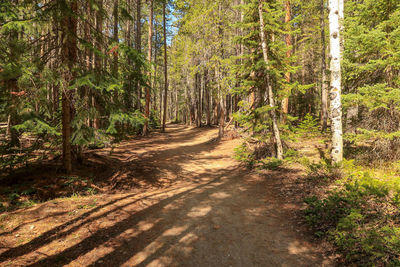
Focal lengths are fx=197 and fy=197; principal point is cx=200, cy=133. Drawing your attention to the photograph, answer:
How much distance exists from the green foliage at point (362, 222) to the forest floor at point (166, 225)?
0.42m

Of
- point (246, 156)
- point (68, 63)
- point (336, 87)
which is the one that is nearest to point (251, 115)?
point (246, 156)

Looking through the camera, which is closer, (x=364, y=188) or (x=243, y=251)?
(x=243, y=251)

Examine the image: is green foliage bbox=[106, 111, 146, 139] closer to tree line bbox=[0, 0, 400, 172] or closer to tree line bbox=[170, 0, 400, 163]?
tree line bbox=[0, 0, 400, 172]

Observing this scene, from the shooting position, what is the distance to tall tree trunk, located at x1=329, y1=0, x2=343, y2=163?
7609mm

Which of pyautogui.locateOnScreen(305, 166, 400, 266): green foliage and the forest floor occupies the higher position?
pyautogui.locateOnScreen(305, 166, 400, 266): green foliage

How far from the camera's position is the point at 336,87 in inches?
300

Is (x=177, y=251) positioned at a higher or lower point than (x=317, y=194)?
lower

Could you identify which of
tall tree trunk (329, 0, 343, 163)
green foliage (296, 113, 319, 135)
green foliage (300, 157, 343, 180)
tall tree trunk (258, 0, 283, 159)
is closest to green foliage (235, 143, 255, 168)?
tall tree trunk (258, 0, 283, 159)

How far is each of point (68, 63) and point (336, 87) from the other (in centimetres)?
988

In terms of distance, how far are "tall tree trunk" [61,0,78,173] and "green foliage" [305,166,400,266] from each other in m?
8.18

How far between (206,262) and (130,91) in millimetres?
7001

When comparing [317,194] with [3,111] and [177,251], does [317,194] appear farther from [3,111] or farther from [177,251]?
[3,111]

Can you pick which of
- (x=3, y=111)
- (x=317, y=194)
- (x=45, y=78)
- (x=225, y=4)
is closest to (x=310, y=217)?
(x=317, y=194)

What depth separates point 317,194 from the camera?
235 inches
